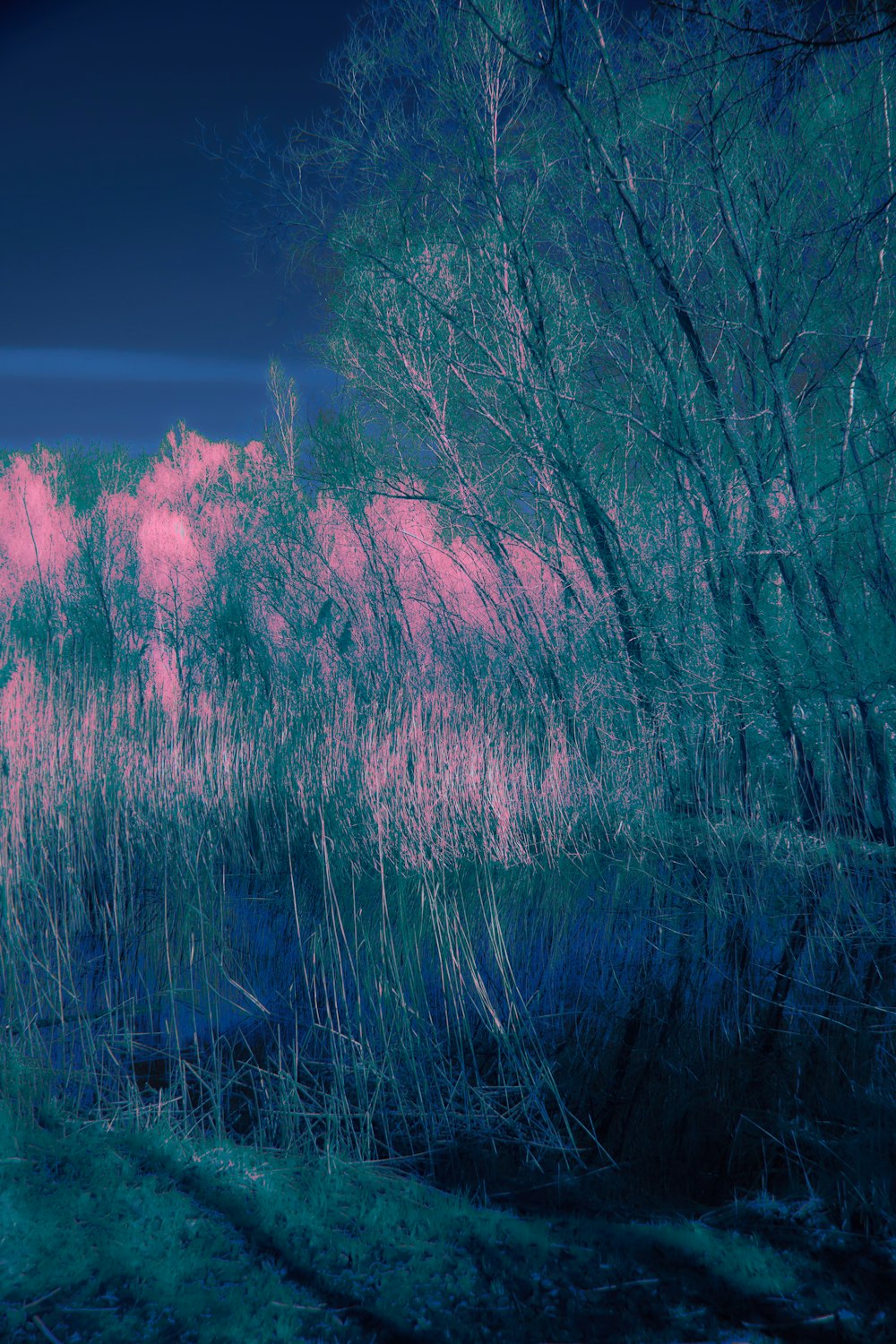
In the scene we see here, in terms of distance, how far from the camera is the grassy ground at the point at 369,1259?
1.10 meters

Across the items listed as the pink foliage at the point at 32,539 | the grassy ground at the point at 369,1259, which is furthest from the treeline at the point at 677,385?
the pink foliage at the point at 32,539


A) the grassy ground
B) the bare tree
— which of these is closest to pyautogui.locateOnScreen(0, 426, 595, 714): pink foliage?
the bare tree

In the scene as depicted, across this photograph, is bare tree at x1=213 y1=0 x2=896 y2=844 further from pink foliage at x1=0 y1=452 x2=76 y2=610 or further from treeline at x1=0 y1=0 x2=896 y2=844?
pink foliage at x1=0 y1=452 x2=76 y2=610

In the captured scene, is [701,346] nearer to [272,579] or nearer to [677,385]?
[677,385]

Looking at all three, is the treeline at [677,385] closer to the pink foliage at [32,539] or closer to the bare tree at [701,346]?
the bare tree at [701,346]

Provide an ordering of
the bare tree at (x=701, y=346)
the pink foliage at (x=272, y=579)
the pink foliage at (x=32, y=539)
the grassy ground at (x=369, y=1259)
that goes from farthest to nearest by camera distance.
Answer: the pink foliage at (x=32, y=539) < the pink foliage at (x=272, y=579) < the bare tree at (x=701, y=346) < the grassy ground at (x=369, y=1259)

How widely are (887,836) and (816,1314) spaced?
3128 mm

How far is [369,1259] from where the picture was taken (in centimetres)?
126

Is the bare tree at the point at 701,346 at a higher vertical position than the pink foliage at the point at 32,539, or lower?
lower

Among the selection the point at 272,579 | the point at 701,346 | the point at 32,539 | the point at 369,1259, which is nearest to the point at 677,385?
the point at 701,346

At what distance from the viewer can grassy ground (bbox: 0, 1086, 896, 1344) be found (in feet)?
3.62

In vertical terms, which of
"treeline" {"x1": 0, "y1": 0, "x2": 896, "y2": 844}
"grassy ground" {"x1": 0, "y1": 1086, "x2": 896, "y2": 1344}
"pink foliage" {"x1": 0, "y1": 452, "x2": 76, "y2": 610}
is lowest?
"grassy ground" {"x1": 0, "y1": 1086, "x2": 896, "y2": 1344}

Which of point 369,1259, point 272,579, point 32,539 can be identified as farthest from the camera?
point 32,539

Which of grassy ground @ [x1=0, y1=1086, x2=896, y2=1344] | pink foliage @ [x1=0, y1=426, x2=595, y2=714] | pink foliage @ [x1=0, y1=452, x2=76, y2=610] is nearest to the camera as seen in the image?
grassy ground @ [x1=0, y1=1086, x2=896, y2=1344]
